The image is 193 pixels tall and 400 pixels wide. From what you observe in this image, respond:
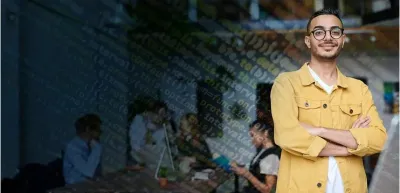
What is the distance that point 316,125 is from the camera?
1717 mm

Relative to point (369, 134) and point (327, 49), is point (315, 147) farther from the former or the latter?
point (327, 49)

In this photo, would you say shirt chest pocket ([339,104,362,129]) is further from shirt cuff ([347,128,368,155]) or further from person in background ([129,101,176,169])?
person in background ([129,101,176,169])

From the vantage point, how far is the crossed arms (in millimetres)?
1624

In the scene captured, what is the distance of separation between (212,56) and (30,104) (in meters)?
2.81

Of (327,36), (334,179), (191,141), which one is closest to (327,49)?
(327,36)

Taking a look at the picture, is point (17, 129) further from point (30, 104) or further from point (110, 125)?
point (110, 125)

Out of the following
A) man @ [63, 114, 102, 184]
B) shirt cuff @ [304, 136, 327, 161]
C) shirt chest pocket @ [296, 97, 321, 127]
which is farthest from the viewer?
man @ [63, 114, 102, 184]

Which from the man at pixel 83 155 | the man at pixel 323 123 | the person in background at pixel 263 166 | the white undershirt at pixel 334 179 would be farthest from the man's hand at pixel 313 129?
the man at pixel 83 155

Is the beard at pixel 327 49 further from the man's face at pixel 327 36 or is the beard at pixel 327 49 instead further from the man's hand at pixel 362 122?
the man's hand at pixel 362 122

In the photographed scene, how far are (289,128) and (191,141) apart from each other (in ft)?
13.1

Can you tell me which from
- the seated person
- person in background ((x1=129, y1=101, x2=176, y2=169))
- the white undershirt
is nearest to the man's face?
the white undershirt

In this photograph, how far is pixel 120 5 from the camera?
626 cm

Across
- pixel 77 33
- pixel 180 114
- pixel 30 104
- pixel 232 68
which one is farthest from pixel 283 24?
pixel 30 104

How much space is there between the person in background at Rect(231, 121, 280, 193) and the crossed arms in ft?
5.52
